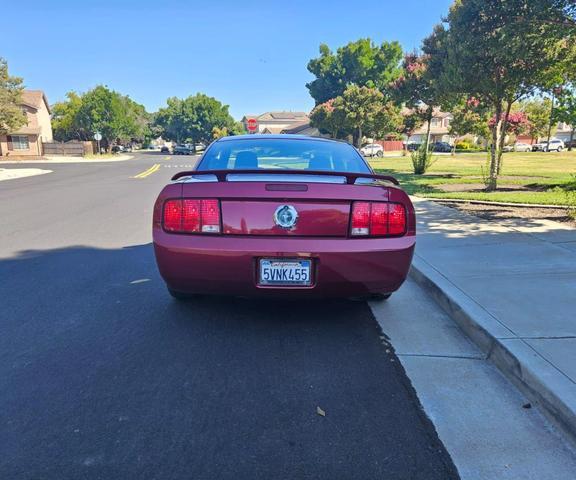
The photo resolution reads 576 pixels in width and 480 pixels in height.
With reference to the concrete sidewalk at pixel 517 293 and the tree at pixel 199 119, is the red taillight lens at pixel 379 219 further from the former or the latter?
the tree at pixel 199 119

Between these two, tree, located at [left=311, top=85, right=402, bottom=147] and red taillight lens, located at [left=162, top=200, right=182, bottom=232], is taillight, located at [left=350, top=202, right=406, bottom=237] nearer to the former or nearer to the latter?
red taillight lens, located at [left=162, top=200, right=182, bottom=232]

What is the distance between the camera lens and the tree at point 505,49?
779cm

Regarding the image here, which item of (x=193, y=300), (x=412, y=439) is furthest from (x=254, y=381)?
(x=193, y=300)

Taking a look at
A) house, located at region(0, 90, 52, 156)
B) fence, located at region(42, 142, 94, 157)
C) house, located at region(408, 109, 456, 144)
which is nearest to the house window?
house, located at region(0, 90, 52, 156)

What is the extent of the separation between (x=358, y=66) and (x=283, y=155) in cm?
5949

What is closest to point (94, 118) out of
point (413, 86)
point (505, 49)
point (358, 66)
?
point (358, 66)

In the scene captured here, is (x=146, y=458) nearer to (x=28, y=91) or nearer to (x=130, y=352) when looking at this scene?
(x=130, y=352)

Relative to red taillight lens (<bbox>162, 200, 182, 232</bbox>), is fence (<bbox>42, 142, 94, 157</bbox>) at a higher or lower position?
higher

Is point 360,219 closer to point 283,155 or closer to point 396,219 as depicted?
point 396,219

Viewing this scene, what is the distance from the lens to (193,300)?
167 inches

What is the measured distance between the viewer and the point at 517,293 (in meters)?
4.12

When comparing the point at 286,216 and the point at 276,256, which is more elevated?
the point at 286,216

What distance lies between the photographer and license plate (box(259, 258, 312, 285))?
10.8ft

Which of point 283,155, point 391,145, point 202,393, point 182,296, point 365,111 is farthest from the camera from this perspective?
point 391,145
